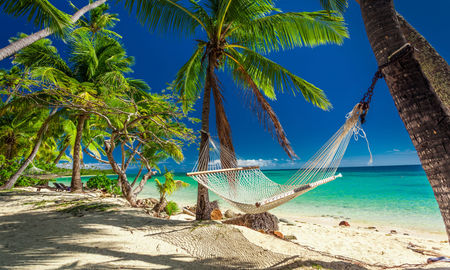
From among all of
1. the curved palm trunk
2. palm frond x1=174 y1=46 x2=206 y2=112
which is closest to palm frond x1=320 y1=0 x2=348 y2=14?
Answer: the curved palm trunk

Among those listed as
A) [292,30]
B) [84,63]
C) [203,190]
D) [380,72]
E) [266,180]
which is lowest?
[203,190]

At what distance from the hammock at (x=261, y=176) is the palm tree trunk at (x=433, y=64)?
72 centimetres

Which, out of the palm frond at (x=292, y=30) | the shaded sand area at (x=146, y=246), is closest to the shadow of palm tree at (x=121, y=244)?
the shaded sand area at (x=146, y=246)

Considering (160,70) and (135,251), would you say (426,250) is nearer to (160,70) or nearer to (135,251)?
(135,251)

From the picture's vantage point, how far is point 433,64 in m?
1.72

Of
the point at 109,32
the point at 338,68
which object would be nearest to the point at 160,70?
the point at 338,68

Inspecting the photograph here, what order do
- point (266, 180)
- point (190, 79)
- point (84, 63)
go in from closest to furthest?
point (266, 180), point (190, 79), point (84, 63)

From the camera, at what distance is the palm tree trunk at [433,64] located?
1.67 m

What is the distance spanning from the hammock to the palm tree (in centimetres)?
15

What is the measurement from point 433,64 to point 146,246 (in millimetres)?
2630

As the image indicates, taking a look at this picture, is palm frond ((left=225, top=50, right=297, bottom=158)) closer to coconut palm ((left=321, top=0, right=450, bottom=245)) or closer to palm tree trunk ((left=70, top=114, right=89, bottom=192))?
coconut palm ((left=321, top=0, right=450, bottom=245))

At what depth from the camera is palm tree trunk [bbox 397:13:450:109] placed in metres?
1.67

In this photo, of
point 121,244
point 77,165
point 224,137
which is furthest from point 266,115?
point 77,165

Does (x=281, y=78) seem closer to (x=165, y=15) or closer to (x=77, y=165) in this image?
(x=165, y=15)
